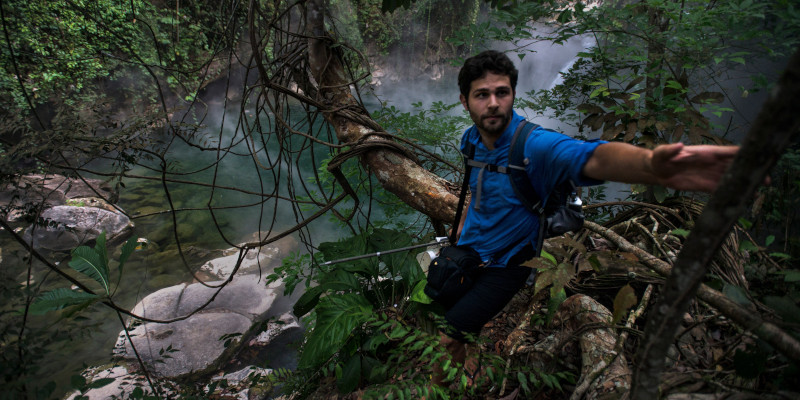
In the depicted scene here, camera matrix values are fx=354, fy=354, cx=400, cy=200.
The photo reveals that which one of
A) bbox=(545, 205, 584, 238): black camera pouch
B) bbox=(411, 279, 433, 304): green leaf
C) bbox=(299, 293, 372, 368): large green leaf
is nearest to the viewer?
bbox=(545, 205, 584, 238): black camera pouch

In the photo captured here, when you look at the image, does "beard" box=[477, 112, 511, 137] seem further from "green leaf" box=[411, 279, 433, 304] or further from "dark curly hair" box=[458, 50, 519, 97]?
"green leaf" box=[411, 279, 433, 304]

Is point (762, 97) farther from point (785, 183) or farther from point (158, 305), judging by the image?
point (158, 305)

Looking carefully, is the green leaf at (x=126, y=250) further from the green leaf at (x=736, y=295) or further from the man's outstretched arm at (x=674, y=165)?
the green leaf at (x=736, y=295)

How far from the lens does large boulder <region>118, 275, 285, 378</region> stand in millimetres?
4367

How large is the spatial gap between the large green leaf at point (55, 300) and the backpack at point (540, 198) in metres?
2.10

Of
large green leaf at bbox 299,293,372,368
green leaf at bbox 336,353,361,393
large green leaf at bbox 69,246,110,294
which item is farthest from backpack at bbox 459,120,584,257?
large green leaf at bbox 69,246,110,294

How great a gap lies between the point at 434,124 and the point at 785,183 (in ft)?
9.68

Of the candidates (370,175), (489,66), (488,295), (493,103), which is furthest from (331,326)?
(489,66)

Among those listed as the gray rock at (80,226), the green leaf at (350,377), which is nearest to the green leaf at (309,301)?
the green leaf at (350,377)

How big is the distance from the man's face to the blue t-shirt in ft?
0.16

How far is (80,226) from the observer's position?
274 inches

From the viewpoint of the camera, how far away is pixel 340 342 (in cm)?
203

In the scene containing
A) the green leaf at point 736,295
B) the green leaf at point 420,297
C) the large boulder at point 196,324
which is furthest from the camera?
the large boulder at point 196,324

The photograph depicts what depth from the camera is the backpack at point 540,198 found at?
1446 mm
